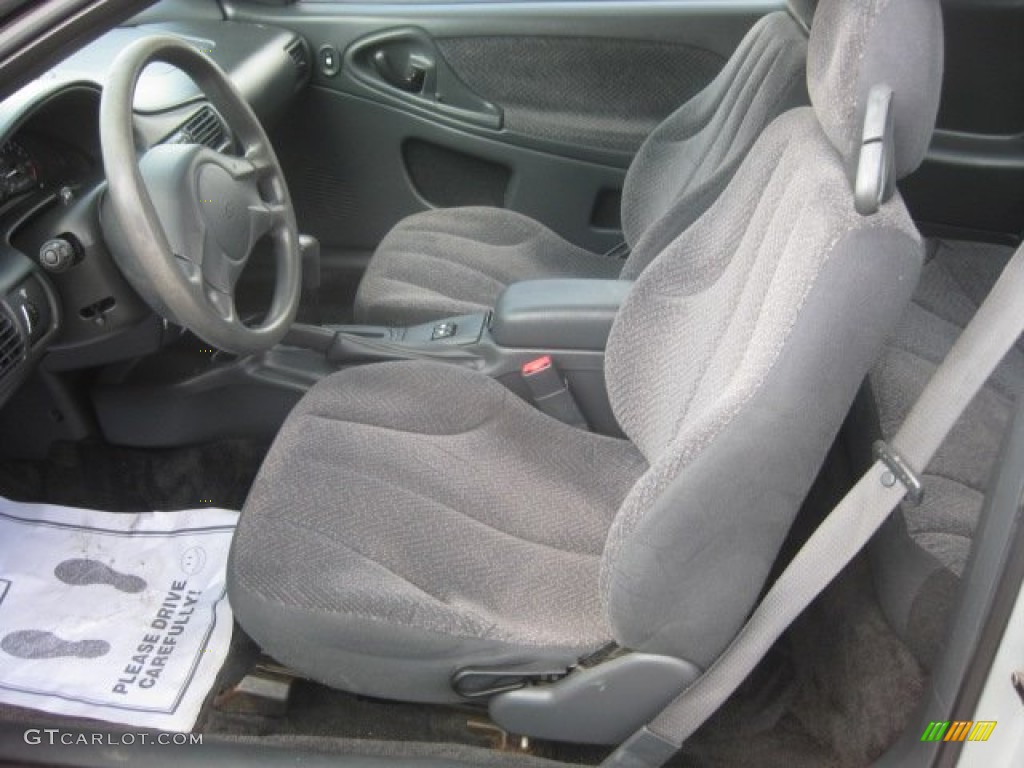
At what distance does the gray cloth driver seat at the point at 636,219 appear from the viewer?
1.30 meters

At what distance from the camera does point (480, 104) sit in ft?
6.70

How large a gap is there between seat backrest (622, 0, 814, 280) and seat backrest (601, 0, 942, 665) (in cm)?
31

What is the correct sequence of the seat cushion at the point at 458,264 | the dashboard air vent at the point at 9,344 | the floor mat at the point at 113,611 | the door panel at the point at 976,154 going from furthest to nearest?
the door panel at the point at 976,154 < the seat cushion at the point at 458,264 < the floor mat at the point at 113,611 < the dashboard air vent at the point at 9,344

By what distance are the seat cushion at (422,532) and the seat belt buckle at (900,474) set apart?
0.32 meters

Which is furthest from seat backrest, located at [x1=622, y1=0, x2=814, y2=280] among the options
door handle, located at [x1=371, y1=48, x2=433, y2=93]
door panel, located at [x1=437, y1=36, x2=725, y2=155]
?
door handle, located at [x1=371, y1=48, x2=433, y2=93]

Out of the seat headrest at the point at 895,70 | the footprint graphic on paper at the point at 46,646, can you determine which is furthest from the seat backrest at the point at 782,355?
the footprint graphic on paper at the point at 46,646

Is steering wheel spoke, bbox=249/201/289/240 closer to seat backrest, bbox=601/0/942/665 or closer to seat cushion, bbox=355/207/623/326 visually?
seat cushion, bbox=355/207/623/326

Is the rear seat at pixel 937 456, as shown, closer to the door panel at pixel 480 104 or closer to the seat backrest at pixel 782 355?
the seat backrest at pixel 782 355

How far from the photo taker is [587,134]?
201 centimetres

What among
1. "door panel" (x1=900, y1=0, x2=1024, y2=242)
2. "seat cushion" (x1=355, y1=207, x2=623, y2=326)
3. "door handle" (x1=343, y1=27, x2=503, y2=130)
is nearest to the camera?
"seat cushion" (x1=355, y1=207, x2=623, y2=326)

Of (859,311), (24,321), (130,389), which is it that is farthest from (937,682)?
(130,389)

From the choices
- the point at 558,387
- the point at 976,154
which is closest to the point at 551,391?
the point at 558,387

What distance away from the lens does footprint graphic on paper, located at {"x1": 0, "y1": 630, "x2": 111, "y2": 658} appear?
4.18 ft

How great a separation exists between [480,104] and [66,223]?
103 centimetres
